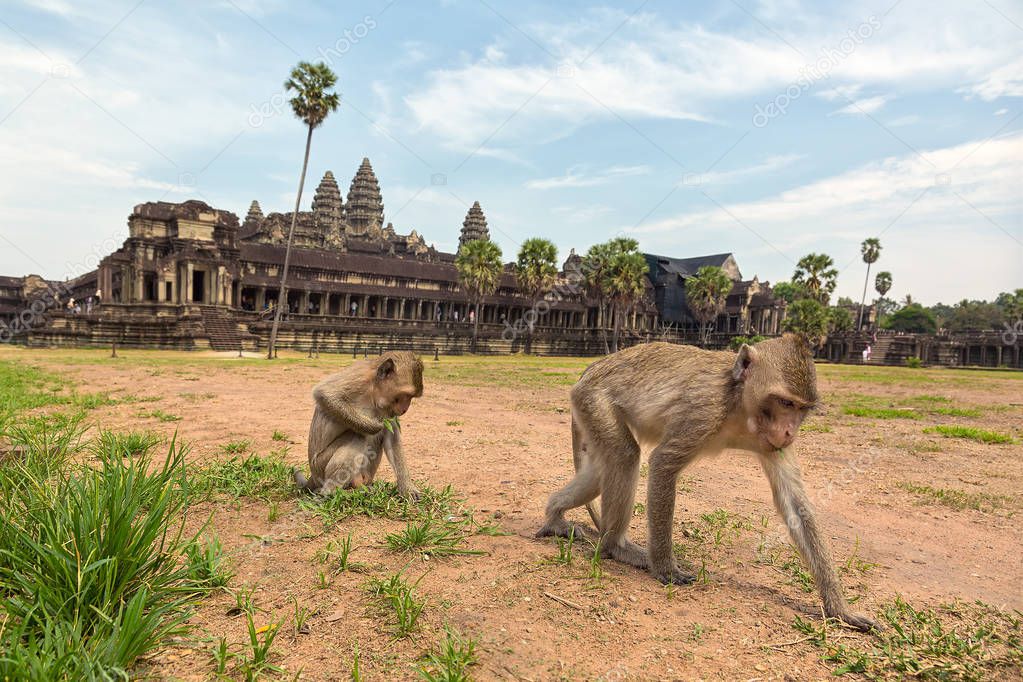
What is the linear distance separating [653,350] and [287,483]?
358 centimetres

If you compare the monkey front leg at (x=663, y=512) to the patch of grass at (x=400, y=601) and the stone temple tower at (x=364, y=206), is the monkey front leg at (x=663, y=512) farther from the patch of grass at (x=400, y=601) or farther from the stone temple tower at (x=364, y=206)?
the stone temple tower at (x=364, y=206)

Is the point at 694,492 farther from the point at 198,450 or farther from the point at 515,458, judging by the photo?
the point at 198,450

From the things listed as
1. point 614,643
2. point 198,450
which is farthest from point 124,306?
point 614,643

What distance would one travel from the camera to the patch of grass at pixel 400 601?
9.29 ft

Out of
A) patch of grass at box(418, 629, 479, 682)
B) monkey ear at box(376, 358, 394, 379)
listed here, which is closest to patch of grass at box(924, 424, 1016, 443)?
monkey ear at box(376, 358, 394, 379)

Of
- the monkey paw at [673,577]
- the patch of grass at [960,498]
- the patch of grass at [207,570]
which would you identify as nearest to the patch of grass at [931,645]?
the monkey paw at [673,577]

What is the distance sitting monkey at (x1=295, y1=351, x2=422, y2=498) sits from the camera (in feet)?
14.6

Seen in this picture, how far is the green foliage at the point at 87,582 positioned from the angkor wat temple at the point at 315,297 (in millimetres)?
37415

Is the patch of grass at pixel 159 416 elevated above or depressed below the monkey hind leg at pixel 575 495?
below

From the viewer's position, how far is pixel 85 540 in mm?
2746

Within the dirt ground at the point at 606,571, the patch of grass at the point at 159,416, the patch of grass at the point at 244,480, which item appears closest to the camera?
the dirt ground at the point at 606,571

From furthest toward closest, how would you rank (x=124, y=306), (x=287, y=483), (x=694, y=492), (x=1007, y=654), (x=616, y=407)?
(x=124, y=306), (x=694, y=492), (x=287, y=483), (x=616, y=407), (x=1007, y=654)

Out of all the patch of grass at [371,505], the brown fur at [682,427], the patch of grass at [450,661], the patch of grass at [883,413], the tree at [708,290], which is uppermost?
the tree at [708,290]

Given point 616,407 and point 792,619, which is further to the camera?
point 616,407
